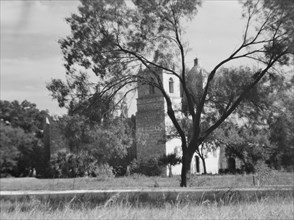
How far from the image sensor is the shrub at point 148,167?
1382 inches

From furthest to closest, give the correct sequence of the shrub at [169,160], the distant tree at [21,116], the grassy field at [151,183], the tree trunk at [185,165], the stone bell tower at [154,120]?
the distant tree at [21,116]
the stone bell tower at [154,120]
the shrub at [169,160]
the tree trunk at [185,165]
the grassy field at [151,183]

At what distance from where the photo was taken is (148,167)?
3600cm

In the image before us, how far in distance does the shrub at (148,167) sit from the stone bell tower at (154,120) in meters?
2.54

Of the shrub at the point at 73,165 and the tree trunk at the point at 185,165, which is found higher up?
the shrub at the point at 73,165

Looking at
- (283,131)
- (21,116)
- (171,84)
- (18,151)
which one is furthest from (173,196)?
(21,116)

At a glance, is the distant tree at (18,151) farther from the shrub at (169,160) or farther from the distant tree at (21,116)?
the shrub at (169,160)

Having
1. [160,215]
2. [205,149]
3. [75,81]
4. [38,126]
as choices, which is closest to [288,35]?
[75,81]

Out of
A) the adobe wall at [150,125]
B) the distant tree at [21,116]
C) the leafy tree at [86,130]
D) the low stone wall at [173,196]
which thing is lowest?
the low stone wall at [173,196]

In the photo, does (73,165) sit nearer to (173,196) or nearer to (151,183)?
(151,183)

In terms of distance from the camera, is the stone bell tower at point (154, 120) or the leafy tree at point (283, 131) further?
the stone bell tower at point (154, 120)

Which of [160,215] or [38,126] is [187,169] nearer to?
[160,215]

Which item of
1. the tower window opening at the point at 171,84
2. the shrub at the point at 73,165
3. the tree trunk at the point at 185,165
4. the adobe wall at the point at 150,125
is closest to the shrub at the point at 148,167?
the adobe wall at the point at 150,125

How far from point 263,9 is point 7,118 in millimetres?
43814

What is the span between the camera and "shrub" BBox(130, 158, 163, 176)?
3510cm
